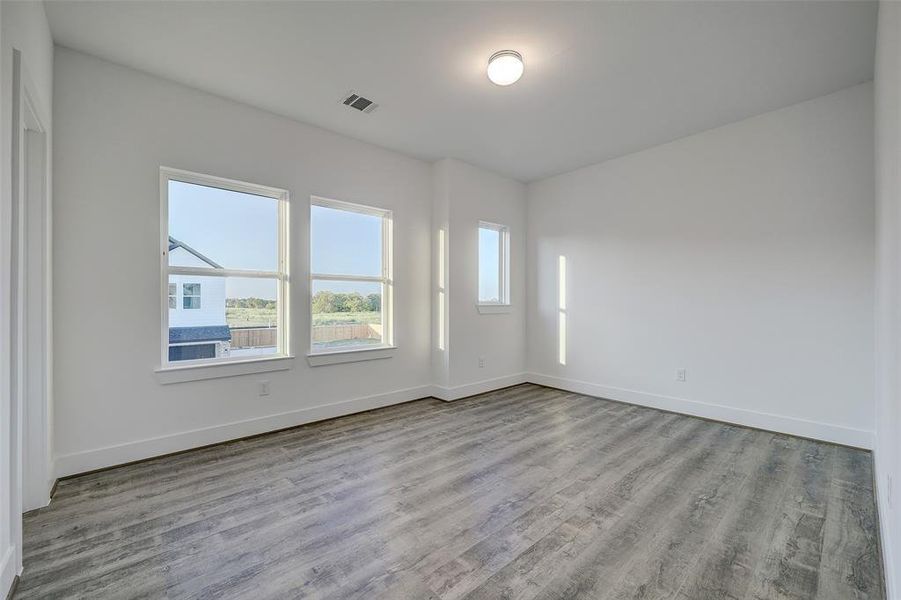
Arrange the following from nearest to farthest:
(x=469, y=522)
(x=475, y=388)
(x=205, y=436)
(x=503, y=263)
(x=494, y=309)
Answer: (x=469, y=522)
(x=205, y=436)
(x=475, y=388)
(x=494, y=309)
(x=503, y=263)

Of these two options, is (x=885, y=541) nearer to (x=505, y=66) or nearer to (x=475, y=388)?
(x=505, y=66)

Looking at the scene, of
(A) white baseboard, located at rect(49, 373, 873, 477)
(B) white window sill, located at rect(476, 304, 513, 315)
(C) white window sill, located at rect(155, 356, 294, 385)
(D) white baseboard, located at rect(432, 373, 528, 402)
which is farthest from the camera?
(B) white window sill, located at rect(476, 304, 513, 315)


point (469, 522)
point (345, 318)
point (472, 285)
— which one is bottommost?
point (469, 522)

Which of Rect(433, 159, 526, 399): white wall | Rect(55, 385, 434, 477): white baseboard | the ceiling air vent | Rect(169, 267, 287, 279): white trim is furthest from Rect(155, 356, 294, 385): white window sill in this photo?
the ceiling air vent

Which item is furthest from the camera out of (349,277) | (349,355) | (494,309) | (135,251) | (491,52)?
(494,309)

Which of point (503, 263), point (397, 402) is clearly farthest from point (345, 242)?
point (503, 263)

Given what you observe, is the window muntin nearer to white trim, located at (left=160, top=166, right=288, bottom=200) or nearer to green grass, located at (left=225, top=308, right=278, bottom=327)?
green grass, located at (left=225, top=308, right=278, bottom=327)

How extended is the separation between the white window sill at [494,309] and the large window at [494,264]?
0.09 m

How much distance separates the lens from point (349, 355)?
13.4ft

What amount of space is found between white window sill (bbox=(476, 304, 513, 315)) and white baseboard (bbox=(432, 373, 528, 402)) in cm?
89

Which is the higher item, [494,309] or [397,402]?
[494,309]

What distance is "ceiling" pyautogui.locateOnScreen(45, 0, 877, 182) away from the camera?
92.0 inches

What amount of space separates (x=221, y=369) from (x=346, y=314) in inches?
51.0

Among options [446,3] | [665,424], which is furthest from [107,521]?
[665,424]
